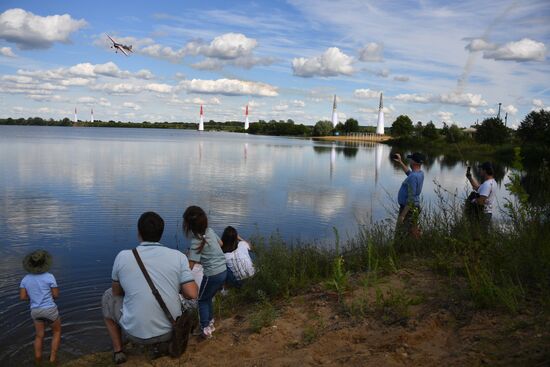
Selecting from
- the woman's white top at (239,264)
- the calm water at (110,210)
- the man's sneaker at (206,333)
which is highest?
the woman's white top at (239,264)

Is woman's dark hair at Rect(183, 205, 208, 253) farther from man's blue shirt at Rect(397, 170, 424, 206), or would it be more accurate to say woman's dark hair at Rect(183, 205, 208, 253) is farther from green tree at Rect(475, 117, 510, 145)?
green tree at Rect(475, 117, 510, 145)

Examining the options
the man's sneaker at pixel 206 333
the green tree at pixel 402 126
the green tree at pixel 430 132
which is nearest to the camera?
the man's sneaker at pixel 206 333

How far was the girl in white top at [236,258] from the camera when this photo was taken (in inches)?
311

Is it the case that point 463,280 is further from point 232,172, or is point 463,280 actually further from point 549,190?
point 232,172

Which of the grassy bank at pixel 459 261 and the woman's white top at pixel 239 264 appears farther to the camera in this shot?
the woman's white top at pixel 239 264

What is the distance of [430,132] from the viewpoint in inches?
3888

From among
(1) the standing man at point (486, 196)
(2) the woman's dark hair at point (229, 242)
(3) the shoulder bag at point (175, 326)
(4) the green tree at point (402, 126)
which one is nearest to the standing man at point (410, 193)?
(1) the standing man at point (486, 196)

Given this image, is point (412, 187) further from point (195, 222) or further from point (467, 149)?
point (467, 149)

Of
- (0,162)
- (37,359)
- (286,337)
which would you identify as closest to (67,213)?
(37,359)

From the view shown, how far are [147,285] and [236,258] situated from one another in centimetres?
283

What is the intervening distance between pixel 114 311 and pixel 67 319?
285 centimetres

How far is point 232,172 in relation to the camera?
31281 millimetres

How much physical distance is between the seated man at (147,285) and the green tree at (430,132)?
97.4 m

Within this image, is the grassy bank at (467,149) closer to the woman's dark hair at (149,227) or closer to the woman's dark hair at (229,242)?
the woman's dark hair at (229,242)
